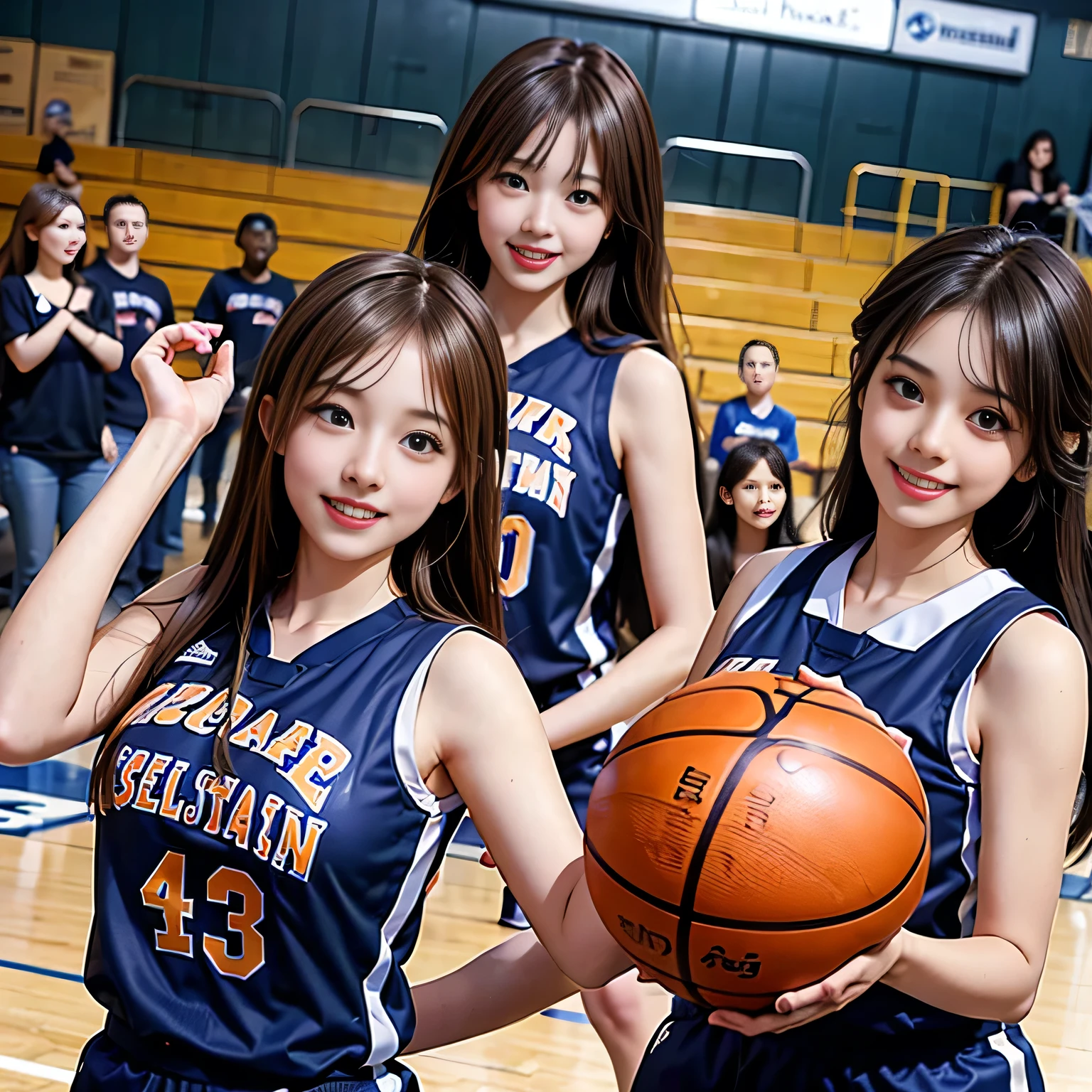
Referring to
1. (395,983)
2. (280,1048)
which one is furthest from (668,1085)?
(280,1048)

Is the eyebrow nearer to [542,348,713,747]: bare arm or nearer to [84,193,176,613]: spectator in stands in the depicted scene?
[542,348,713,747]: bare arm

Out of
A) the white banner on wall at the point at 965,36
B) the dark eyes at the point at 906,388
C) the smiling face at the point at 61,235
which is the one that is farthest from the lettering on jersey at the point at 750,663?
the white banner on wall at the point at 965,36

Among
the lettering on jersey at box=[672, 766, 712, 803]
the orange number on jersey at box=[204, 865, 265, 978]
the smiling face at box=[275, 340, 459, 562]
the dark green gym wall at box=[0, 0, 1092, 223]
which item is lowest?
the orange number on jersey at box=[204, 865, 265, 978]

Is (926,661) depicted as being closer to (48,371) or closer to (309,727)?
(309,727)

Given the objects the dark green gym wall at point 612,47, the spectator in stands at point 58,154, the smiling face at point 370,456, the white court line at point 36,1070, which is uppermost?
the dark green gym wall at point 612,47

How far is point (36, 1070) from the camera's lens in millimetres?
3225

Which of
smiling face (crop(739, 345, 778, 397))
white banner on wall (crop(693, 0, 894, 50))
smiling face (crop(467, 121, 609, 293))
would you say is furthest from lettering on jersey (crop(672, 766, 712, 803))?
white banner on wall (crop(693, 0, 894, 50))

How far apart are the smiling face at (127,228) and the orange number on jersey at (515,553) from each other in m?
4.93

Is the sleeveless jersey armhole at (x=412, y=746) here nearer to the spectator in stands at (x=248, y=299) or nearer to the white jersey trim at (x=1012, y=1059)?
the white jersey trim at (x=1012, y=1059)

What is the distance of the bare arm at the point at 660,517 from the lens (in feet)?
8.65

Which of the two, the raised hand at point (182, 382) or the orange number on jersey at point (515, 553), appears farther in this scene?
the orange number on jersey at point (515, 553)

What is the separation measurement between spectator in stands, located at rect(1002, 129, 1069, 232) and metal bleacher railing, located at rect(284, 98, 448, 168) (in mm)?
5676

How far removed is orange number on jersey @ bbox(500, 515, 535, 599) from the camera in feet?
Answer: 8.63

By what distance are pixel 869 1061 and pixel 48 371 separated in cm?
551
